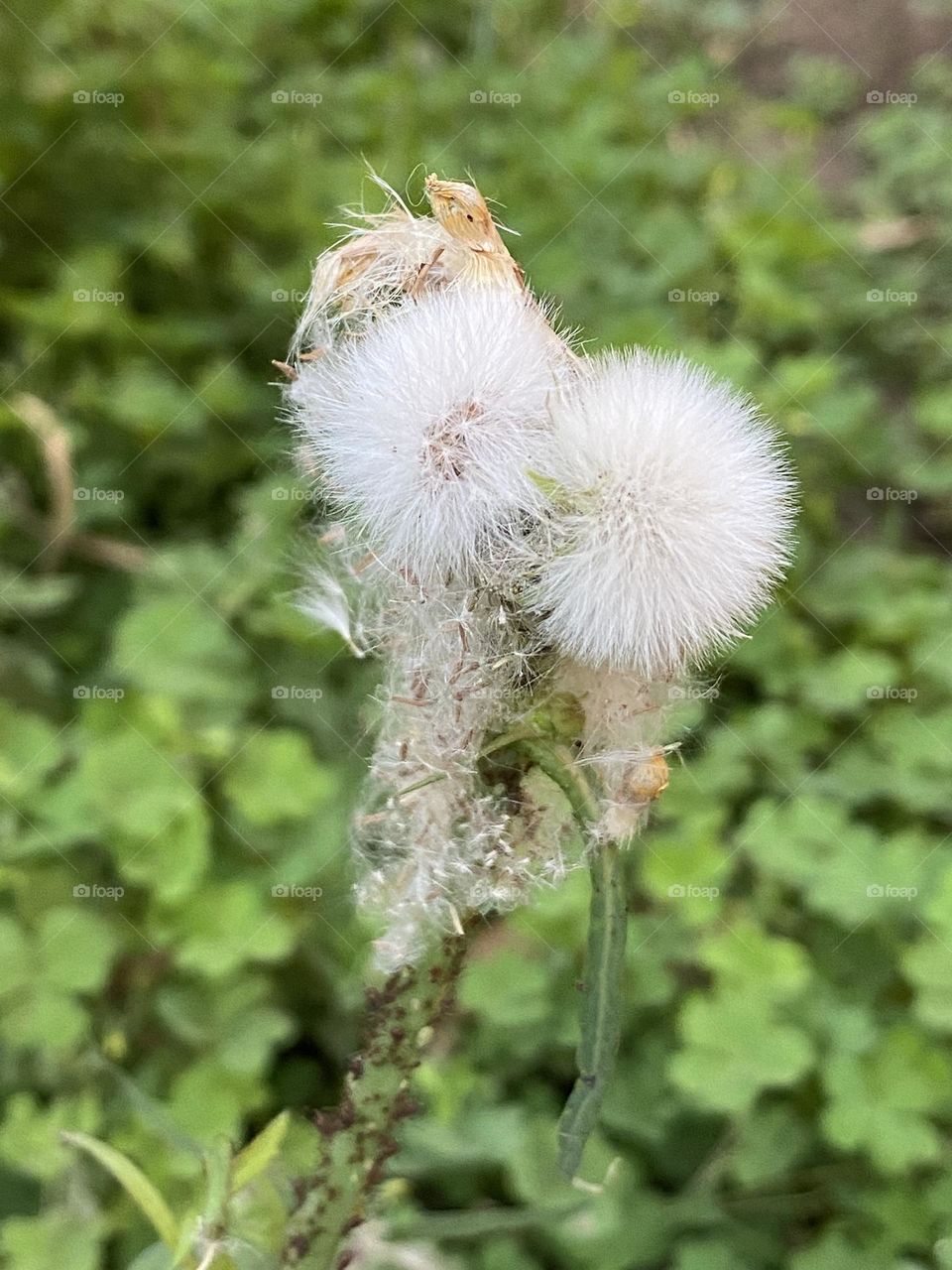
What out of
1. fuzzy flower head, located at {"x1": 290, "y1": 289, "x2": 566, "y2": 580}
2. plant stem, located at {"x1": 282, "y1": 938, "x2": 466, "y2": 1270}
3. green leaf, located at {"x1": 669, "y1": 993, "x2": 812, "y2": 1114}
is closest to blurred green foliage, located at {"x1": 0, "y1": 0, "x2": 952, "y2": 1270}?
green leaf, located at {"x1": 669, "y1": 993, "x2": 812, "y2": 1114}

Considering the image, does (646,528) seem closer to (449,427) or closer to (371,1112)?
(449,427)

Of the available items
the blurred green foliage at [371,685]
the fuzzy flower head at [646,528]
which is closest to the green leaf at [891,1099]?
the blurred green foliage at [371,685]

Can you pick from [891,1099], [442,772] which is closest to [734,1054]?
[891,1099]

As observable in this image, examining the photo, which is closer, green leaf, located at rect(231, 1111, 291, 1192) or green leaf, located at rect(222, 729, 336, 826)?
green leaf, located at rect(231, 1111, 291, 1192)

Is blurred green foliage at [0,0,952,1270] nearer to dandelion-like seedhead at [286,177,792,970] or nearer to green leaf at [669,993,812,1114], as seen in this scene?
green leaf at [669,993,812,1114]

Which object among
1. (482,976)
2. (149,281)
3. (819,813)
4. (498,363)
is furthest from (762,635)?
(149,281)

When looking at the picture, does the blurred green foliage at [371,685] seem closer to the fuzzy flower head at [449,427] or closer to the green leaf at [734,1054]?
the green leaf at [734,1054]
